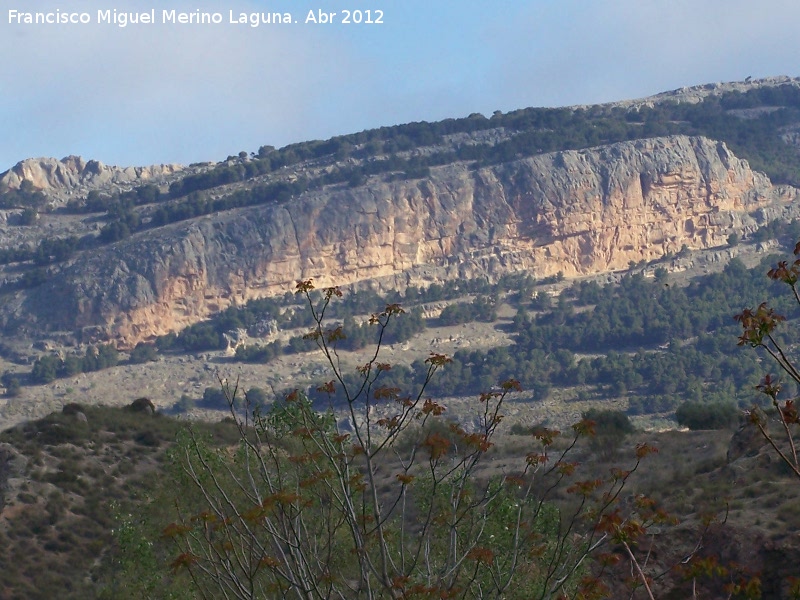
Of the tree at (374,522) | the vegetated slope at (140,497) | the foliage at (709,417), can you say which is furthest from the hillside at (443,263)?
the tree at (374,522)

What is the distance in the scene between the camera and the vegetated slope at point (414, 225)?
81500 mm

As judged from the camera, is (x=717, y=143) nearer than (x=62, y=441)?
No

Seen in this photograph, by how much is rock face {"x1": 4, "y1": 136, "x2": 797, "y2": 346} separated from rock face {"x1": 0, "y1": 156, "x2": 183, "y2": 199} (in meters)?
23.1

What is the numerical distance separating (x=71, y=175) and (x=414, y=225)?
132ft

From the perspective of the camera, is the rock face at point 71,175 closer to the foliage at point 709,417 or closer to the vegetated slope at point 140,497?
the vegetated slope at point 140,497

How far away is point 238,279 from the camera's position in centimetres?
8400

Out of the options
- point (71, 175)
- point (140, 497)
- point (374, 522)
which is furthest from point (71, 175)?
point (374, 522)

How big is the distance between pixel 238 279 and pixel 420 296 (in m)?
14.1

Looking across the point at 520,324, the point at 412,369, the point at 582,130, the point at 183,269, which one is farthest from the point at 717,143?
the point at 183,269

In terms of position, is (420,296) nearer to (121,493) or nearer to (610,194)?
(610,194)

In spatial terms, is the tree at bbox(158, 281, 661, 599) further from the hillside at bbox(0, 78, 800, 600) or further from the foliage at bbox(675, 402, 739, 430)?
the hillside at bbox(0, 78, 800, 600)

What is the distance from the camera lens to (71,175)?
354 feet

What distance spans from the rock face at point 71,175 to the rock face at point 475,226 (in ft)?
75.7

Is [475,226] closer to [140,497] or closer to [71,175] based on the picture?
[71,175]
